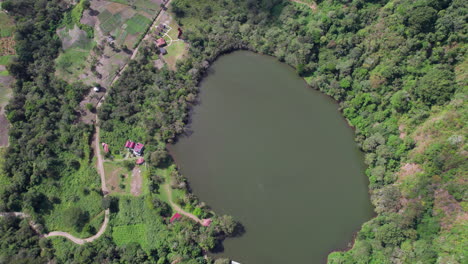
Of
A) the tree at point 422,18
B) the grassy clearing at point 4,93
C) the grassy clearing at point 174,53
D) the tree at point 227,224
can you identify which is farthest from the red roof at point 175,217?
the tree at point 422,18

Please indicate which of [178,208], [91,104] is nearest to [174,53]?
[91,104]

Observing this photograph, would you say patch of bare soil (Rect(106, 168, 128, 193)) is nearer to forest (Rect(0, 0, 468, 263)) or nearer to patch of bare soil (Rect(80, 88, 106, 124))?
forest (Rect(0, 0, 468, 263))

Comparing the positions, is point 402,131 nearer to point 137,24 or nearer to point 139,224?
point 139,224

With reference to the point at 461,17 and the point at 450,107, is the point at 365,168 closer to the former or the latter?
the point at 450,107

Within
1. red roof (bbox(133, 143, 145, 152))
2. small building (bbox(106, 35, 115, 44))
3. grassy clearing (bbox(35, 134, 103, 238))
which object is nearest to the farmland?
small building (bbox(106, 35, 115, 44))

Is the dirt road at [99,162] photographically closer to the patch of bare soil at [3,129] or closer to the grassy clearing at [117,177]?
the grassy clearing at [117,177]
